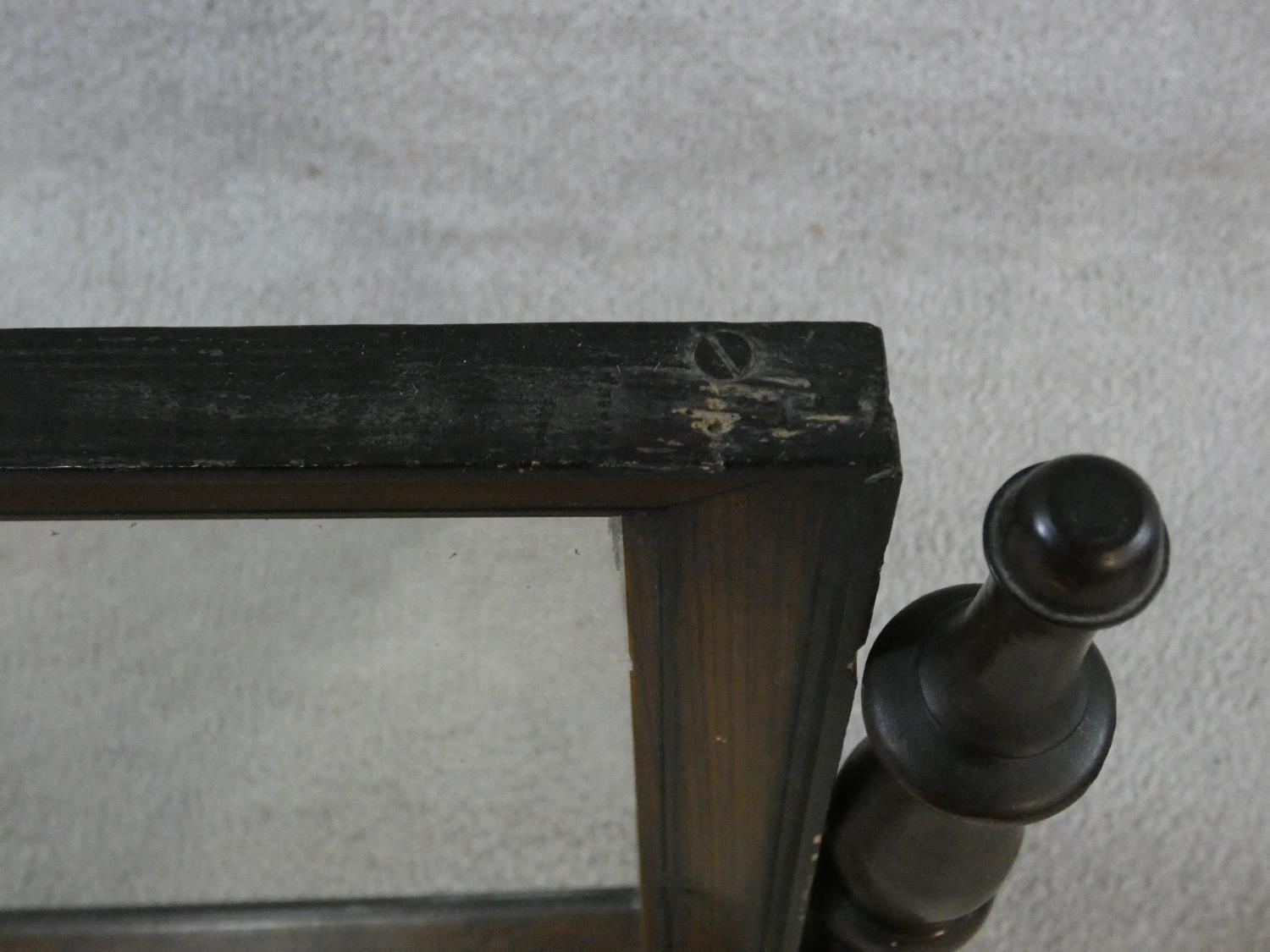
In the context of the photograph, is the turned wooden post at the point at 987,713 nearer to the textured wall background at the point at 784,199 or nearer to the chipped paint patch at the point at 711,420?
the chipped paint patch at the point at 711,420

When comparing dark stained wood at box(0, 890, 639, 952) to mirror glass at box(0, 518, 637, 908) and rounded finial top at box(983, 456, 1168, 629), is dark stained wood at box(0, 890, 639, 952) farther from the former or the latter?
rounded finial top at box(983, 456, 1168, 629)

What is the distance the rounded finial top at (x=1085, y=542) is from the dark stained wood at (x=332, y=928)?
26cm

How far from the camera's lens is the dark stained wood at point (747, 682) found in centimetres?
28

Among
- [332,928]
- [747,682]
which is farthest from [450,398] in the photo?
[332,928]

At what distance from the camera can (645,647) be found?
333 mm

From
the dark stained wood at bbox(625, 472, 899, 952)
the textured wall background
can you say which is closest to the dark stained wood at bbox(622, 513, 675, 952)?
the dark stained wood at bbox(625, 472, 899, 952)

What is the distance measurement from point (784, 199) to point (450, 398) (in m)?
0.57

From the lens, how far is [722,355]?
27 centimetres

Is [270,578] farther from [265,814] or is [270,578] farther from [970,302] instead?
[970,302]

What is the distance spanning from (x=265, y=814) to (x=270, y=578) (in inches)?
5.7

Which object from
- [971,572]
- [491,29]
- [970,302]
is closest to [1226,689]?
[971,572]

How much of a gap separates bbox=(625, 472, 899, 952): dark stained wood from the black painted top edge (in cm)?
2

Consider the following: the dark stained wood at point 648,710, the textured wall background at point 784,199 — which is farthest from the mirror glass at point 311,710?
the textured wall background at point 784,199

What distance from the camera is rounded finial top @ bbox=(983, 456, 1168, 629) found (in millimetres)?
259
